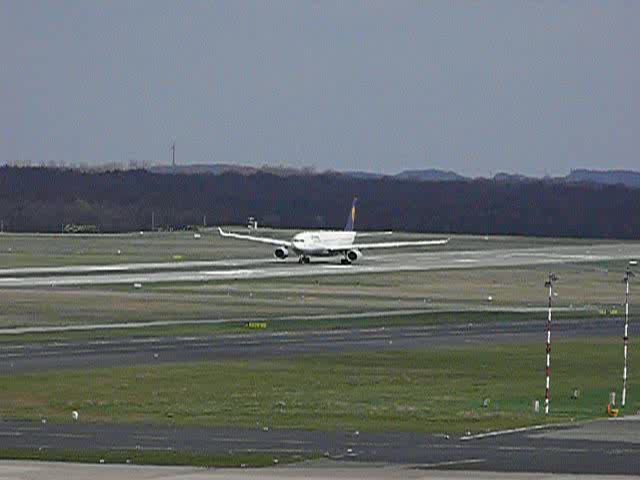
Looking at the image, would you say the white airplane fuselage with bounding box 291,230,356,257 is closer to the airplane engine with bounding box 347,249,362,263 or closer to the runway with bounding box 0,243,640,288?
the airplane engine with bounding box 347,249,362,263

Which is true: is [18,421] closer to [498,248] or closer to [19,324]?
[19,324]

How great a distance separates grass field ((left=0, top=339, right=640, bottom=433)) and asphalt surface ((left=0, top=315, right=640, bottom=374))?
257 centimetres

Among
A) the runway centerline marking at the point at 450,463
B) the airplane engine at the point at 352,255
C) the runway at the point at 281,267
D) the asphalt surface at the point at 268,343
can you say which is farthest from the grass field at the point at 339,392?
the airplane engine at the point at 352,255

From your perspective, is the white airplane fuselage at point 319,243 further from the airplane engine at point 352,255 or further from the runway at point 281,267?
the runway at point 281,267

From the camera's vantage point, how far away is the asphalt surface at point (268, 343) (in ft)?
212

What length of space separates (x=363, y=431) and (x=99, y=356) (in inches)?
847

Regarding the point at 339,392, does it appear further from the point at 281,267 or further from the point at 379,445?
the point at 281,267

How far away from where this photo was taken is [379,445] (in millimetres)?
42938

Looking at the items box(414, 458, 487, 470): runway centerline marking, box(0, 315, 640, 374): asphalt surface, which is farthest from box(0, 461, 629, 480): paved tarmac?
box(0, 315, 640, 374): asphalt surface

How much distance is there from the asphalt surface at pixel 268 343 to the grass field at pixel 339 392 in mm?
2574

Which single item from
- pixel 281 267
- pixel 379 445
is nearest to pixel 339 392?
pixel 379 445

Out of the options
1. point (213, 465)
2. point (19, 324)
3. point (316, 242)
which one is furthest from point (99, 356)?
point (316, 242)

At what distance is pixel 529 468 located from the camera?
38.9 m

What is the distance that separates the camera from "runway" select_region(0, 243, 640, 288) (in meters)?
118
